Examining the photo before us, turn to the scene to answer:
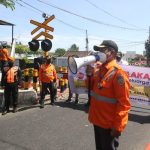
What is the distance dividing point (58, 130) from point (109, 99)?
14.2ft

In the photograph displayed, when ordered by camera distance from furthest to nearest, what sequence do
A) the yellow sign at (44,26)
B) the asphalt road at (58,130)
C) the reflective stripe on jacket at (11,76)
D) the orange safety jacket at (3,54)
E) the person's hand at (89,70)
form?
1. the orange safety jacket at (3,54)
2. the yellow sign at (44,26)
3. the reflective stripe on jacket at (11,76)
4. the asphalt road at (58,130)
5. the person's hand at (89,70)

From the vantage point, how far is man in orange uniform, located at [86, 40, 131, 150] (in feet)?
15.4

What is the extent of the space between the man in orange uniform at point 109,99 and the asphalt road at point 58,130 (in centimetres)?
266

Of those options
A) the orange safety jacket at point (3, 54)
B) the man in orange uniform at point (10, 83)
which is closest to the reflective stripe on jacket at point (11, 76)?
the man in orange uniform at point (10, 83)

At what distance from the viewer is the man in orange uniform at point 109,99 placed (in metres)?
4.69

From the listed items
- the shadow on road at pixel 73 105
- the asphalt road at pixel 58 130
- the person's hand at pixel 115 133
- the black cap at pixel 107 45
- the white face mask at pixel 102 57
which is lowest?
the asphalt road at pixel 58 130

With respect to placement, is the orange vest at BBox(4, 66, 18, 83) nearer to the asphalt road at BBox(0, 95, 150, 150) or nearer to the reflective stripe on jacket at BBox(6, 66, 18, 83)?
the reflective stripe on jacket at BBox(6, 66, 18, 83)

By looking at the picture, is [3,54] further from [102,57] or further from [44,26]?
[102,57]

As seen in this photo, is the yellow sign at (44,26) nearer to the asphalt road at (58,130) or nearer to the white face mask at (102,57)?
the asphalt road at (58,130)

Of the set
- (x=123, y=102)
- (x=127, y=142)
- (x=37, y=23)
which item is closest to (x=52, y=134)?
(x=127, y=142)

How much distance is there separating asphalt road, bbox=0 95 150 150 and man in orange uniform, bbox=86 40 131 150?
2655 millimetres

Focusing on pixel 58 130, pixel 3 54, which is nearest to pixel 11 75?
pixel 58 130

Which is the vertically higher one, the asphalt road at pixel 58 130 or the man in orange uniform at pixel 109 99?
the man in orange uniform at pixel 109 99

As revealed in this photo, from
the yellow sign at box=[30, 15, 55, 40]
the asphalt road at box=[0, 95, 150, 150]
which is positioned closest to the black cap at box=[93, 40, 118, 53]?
the asphalt road at box=[0, 95, 150, 150]
